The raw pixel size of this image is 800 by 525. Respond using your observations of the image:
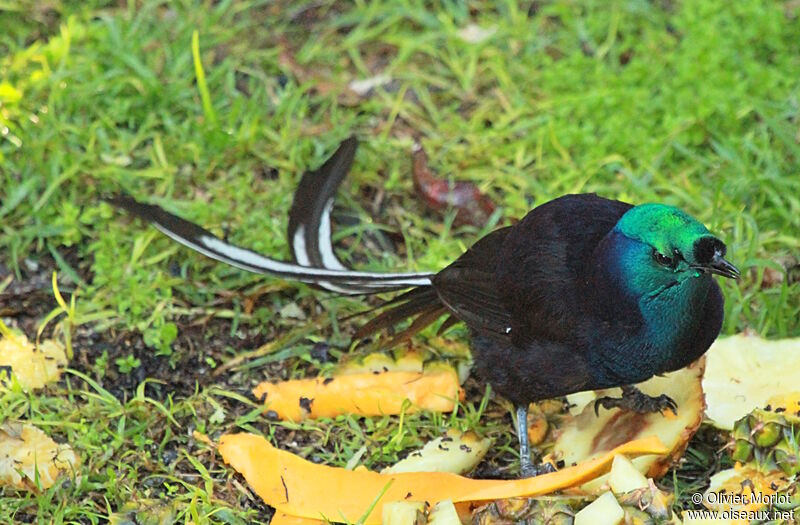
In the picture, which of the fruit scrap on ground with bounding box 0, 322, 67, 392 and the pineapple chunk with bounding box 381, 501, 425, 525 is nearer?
the pineapple chunk with bounding box 381, 501, 425, 525

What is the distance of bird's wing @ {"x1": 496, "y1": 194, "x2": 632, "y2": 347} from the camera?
3393 mm

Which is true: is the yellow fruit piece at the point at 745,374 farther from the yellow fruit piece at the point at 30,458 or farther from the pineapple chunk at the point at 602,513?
the yellow fruit piece at the point at 30,458

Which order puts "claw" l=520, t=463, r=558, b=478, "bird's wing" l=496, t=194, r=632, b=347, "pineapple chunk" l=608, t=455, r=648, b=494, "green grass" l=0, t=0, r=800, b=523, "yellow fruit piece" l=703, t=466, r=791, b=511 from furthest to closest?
1. "green grass" l=0, t=0, r=800, b=523
2. "claw" l=520, t=463, r=558, b=478
3. "bird's wing" l=496, t=194, r=632, b=347
4. "yellow fruit piece" l=703, t=466, r=791, b=511
5. "pineapple chunk" l=608, t=455, r=648, b=494

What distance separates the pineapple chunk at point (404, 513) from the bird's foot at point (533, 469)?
1.73 ft

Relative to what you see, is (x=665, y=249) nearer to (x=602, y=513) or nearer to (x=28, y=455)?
(x=602, y=513)

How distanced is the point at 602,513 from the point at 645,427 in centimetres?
72

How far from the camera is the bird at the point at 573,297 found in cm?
319

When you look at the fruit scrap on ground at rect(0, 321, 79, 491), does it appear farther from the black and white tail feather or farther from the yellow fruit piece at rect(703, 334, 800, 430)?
the yellow fruit piece at rect(703, 334, 800, 430)

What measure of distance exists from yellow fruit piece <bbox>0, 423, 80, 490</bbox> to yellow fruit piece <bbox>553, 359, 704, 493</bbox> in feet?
5.00

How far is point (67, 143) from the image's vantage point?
186 inches

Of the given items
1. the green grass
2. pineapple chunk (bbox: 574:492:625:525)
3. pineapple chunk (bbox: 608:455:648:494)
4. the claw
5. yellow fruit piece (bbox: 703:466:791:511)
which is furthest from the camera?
the green grass

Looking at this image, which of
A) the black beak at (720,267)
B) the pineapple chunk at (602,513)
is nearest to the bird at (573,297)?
the black beak at (720,267)

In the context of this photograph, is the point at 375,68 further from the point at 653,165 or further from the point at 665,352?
the point at 665,352

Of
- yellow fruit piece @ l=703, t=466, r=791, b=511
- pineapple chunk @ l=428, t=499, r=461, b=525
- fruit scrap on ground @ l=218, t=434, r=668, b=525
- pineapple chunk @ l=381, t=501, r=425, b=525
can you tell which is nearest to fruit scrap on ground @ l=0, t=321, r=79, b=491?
fruit scrap on ground @ l=218, t=434, r=668, b=525
